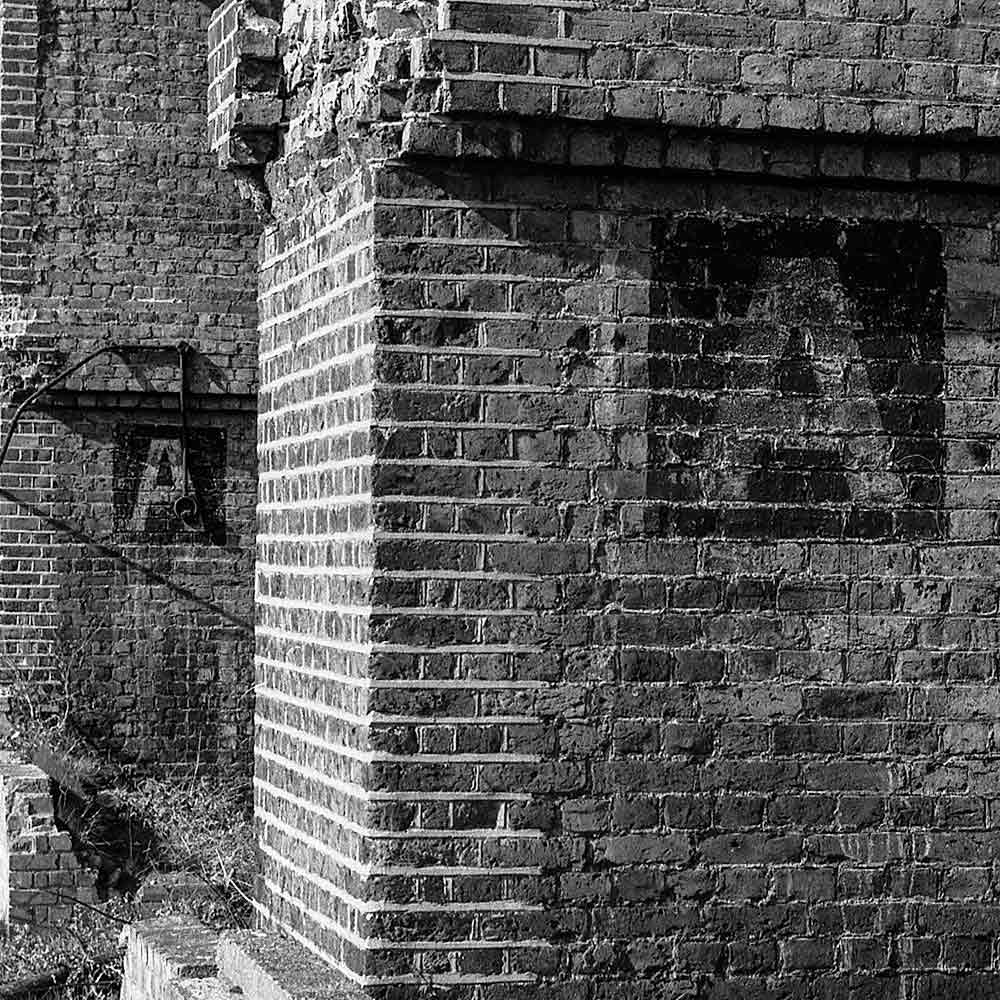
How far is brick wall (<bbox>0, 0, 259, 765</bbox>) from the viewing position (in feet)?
46.1

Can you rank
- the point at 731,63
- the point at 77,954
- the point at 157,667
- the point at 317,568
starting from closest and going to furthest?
the point at 731,63, the point at 317,568, the point at 77,954, the point at 157,667

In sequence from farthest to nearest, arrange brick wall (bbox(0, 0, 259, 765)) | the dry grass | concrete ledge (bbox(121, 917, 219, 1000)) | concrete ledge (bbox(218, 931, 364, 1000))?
brick wall (bbox(0, 0, 259, 765)) → the dry grass → concrete ledge (bbox(121, 917, 219, 1000)) → concrete ledge (bbox(218, 931, 364, 1000))

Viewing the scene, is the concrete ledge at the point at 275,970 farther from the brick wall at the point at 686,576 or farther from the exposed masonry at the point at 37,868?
the exposed masonry at the point at 37,868

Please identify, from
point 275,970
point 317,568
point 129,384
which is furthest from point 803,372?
point 129,384

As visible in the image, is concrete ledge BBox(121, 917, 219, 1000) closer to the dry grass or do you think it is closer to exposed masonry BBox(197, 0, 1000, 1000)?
exposed masonry BBox(197, 0, 1000, 1000)

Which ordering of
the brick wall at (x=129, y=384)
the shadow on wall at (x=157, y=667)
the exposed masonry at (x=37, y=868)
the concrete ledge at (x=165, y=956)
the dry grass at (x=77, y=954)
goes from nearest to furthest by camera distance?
the concrete ledge at (x=165, y=956)
the dry grass at (x=77, y=954)
the exposed masonry at (x=37, y=868)
the brick wall at (x=129, y=384)
the shadow on wall at (x=157, y=667)

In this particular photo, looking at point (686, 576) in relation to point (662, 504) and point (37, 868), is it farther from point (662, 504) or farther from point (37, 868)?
point (37, 868)

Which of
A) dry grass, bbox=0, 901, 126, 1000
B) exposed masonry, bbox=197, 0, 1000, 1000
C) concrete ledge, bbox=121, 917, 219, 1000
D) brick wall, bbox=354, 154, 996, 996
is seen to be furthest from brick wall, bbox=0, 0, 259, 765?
brick wall, bbox=354, 154, 996, 996

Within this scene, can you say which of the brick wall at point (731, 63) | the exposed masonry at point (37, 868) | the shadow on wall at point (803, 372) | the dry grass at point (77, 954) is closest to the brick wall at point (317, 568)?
the brick wall at point (731, 63)

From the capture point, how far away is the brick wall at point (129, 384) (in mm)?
14055

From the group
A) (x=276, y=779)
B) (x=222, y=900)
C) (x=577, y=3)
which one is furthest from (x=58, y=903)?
(x=577, y=3)

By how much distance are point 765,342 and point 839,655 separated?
0.89 m

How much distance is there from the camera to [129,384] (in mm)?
14016

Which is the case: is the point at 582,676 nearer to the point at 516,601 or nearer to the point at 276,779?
the point at 516,601
